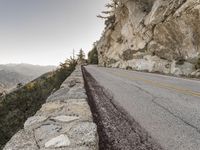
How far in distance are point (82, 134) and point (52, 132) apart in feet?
1.32

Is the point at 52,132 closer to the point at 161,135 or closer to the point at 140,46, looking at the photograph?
the point at 161,135

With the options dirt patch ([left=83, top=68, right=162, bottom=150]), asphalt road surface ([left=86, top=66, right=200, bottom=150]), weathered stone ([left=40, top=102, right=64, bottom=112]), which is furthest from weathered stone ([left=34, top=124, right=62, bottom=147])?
asphalt road surface ([left=86, top=66, right=200, bottom=150])

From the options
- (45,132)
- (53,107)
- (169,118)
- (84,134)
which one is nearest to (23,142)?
(45,132)

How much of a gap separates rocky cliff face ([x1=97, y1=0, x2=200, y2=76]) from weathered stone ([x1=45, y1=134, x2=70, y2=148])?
48.4 ft

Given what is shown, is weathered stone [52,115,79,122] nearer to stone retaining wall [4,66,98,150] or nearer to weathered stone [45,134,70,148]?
stone retaining wall [4,66,98,150]

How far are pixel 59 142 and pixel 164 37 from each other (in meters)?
20.9

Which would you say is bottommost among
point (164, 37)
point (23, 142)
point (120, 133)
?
point (120, 133)

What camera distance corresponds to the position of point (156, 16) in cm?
2305

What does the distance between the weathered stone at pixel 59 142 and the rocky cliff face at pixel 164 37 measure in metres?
14.8

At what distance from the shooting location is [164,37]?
69.4ft

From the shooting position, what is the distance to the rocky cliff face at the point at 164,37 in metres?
16.6

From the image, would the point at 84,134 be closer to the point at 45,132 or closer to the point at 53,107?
the point at 45,132

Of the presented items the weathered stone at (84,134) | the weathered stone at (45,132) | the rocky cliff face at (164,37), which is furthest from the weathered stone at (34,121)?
the rocky cliff face at (164,37)

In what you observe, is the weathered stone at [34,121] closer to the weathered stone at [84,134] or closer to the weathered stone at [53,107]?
the weathered stone at [53,107]
